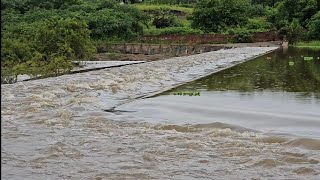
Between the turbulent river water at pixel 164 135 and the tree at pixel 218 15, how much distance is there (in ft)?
125

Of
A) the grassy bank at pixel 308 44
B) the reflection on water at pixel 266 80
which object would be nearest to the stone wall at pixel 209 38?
the grassy bank at pixel 308 44

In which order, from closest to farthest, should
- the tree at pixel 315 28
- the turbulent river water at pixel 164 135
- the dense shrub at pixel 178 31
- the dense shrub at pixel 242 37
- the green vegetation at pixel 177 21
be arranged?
the turbulent river water at pixel 164 135
the tree at pixel 315 28
the green vegetation at pixel 177 21
the dense shrub at pixel 242 37
the dense shrub at pixel 178 31

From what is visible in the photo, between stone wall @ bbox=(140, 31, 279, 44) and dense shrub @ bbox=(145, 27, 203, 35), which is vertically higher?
dense shrub @ bbox=(145, 27, 203, 35)

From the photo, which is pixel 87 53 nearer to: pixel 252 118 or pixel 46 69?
pixel 46 69

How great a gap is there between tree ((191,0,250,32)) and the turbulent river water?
125 feet

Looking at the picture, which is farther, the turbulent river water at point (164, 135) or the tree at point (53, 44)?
the tree at point (53, 44)

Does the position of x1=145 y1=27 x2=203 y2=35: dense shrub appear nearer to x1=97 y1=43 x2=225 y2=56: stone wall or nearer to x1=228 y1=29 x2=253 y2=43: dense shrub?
x1=228 y1=29 x2=253 y2=43: dense shrub

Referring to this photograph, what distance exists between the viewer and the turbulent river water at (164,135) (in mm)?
6059

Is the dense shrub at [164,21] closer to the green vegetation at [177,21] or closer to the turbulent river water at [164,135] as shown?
the green vegetation at [177,21]

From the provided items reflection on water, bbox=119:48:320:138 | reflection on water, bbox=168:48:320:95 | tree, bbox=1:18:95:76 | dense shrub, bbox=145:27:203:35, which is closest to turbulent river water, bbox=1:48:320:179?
Result: reflection on water, bbox=119:48:320:138

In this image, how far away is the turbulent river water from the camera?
606 cm

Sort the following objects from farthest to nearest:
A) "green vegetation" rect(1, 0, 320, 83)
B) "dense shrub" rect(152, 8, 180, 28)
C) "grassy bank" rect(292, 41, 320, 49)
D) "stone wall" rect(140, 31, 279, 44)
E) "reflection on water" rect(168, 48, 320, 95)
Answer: "dense shrub" rect(152, 8, 180, 28), "stone wall" rect(140, 31, 279, 44), "green vegetation" rect(1, 0, 320, 83), "grassy bank" rect(292, 41, 320, 49), "reflection on water" rect(168, 48, 320, 95)

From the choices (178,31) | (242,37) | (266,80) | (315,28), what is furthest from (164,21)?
(266,80)

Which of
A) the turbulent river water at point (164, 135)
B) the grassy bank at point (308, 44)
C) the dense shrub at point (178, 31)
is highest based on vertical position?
the dense shrub at point (178, 31)
